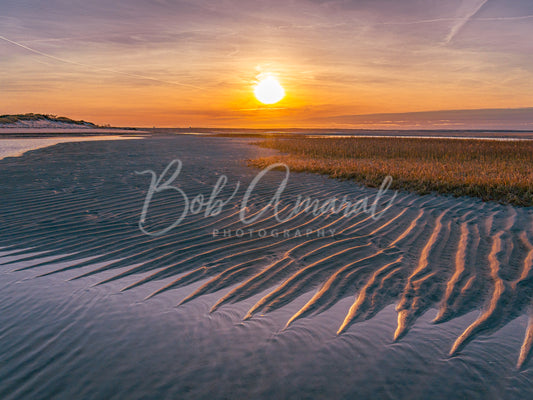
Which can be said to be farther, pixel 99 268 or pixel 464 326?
pixel 99 268

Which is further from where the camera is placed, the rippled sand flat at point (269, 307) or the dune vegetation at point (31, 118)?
the dune vegetation at point (31, 118)

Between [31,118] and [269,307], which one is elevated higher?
[31,118]

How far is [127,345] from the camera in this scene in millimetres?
2486

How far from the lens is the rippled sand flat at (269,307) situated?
2.14m

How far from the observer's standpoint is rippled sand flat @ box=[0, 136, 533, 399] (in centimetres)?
Result: 214

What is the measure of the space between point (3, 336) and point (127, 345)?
3.26ft

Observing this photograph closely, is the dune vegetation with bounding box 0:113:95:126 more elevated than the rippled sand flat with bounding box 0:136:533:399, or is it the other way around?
the dune vegetation with bounding box 0:113:95:126

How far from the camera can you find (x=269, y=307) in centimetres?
304

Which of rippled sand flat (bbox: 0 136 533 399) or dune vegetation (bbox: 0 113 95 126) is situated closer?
rippled sand flat (bbox: 0 136 533 399)

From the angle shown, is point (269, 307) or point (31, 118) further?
point (31, 118)

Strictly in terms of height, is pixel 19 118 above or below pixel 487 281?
above

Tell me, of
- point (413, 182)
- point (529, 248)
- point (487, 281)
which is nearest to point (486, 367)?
point (487, 281)

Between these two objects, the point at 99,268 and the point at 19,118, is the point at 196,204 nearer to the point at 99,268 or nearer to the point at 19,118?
the point at 99,268

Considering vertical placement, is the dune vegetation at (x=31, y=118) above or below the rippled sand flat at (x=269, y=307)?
above
